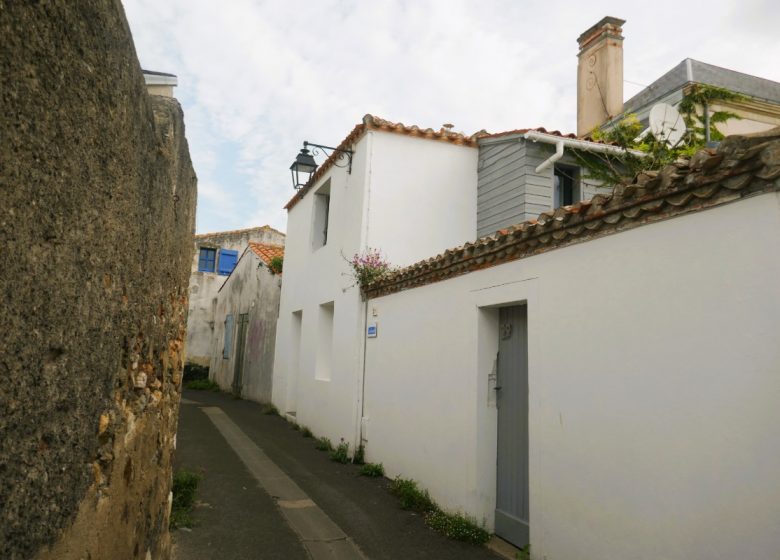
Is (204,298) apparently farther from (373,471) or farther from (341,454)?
(373,471)

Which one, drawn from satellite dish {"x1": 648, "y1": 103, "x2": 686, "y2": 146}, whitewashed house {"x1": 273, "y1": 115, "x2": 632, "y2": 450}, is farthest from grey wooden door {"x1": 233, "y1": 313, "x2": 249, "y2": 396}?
satellite dish {"x1": 648, "y1": 103, "x2": 686, "y2": 146}

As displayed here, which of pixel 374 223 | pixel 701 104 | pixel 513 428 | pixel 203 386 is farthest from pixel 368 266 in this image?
pixel 203 386

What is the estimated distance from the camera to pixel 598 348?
3.84 metres

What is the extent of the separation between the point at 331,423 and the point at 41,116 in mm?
8055

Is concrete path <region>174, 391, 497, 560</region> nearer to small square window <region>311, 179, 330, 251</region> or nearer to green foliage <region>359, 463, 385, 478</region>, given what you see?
green foliage <region>359, 463, 385, 478</region>

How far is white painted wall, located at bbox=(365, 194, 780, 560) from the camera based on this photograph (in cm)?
280

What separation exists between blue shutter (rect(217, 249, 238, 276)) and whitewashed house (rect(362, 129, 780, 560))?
713 inches

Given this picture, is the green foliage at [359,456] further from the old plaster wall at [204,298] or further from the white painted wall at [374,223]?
the old plaster wall at [204,298]

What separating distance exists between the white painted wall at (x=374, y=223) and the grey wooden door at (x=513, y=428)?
10.7 ft

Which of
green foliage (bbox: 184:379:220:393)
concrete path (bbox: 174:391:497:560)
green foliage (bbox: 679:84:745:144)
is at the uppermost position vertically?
green foliage (bbox: 679:84:745:144)

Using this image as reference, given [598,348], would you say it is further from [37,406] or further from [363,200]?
[363,200]

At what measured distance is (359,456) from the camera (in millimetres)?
7723

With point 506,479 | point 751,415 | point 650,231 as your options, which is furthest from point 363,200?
point 751,415

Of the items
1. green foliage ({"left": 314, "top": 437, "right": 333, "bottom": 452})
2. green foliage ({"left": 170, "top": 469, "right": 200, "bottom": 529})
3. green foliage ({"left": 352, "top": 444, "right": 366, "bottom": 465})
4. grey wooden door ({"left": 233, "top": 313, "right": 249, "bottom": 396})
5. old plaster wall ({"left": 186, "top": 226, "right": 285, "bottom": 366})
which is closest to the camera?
green foliage ({"left": 170, "top": 469, "right": 200, "bottom": 529})
